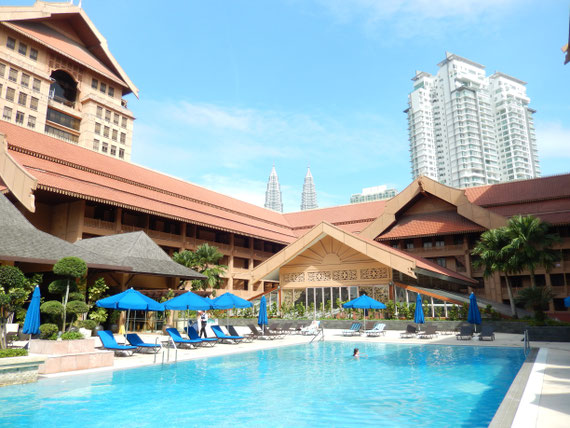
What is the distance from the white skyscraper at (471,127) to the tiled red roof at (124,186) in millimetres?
91656

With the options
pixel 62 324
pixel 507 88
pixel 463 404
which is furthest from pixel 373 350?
pixel 507 88

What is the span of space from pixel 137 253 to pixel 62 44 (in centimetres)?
4707

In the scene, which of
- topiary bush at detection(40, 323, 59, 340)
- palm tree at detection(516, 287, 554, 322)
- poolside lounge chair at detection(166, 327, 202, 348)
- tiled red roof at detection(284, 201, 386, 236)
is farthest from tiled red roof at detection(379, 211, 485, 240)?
topiary bush at detection(40, 323, 59, 340)

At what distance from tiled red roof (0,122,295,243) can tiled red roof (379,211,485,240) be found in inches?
568

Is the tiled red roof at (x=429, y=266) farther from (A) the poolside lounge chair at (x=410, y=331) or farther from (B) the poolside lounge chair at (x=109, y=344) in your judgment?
(B) the poolside lounge chair at (x=109, y=344)

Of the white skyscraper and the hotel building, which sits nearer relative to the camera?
the hotel building

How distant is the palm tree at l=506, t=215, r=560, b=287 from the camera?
2447cm

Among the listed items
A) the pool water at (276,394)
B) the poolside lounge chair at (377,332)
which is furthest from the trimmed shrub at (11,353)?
the poolside lounge chair at (377,332)

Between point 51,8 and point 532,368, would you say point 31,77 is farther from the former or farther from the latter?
point 532,368

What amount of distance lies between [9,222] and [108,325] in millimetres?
7643

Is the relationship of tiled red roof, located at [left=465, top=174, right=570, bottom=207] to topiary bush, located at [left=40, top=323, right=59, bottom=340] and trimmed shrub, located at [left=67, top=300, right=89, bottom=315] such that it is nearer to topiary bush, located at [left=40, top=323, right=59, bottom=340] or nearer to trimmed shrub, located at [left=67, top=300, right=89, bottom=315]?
trimmed shrub, located at [left=67, top=300, right=89, bottom=315]

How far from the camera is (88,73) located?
60.5 m

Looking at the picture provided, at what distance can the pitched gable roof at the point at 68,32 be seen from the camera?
165ft

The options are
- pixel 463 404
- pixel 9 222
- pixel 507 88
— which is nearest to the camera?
pixel 463 404
